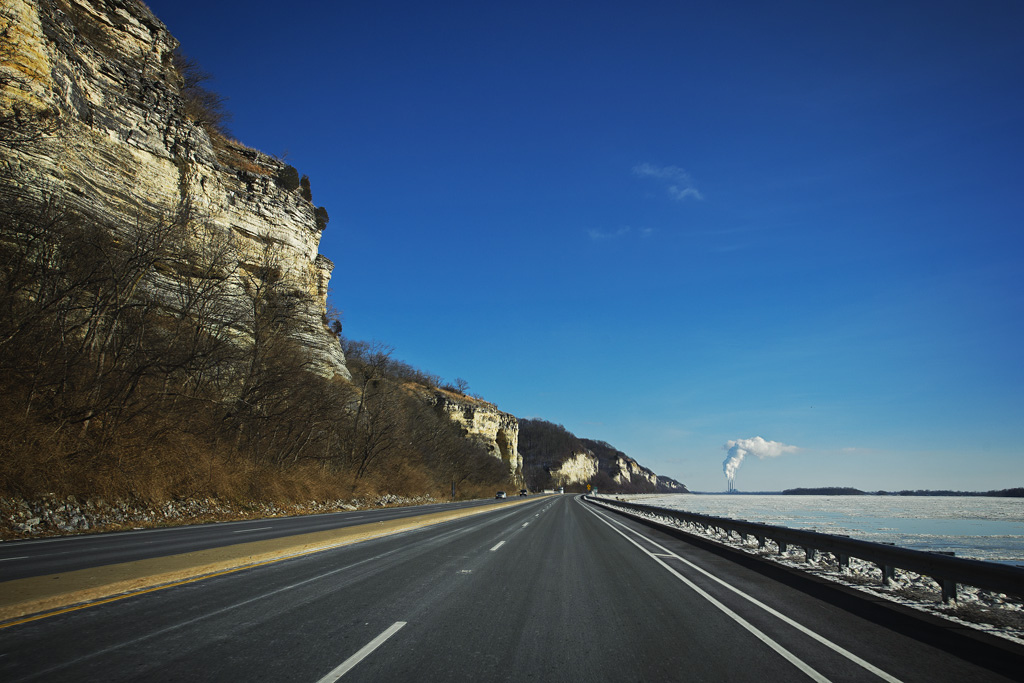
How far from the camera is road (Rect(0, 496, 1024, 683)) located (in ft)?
14.1

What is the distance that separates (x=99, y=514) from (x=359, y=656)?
1539 centimetres

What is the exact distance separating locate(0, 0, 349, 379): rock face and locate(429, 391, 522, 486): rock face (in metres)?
48.0

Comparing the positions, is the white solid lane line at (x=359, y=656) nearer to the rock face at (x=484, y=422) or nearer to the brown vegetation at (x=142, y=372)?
the brown vegetation at (x=142, y=372)

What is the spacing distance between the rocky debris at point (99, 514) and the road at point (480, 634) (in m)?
8.60

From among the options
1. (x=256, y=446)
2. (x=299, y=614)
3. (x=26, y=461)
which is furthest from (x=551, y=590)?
(x=256, y=446)

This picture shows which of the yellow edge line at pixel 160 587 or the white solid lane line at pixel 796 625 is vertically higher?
the white solid lane line at pixel 796 625

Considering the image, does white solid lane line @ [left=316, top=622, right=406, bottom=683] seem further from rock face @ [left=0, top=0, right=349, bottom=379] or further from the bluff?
the bluff

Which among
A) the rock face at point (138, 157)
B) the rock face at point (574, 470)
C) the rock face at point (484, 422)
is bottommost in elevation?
the rock face at point (574, 470)

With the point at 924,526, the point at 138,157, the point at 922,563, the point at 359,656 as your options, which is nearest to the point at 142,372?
the point at 138,157

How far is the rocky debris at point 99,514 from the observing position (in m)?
12.9

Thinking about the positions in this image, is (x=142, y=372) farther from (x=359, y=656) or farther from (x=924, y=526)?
(x=924, y=526)

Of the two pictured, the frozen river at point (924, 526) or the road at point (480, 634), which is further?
the frozen river at point (924, 526)

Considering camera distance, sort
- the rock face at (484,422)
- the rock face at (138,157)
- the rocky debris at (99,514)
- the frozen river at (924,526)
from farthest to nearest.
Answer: the rock face at (484,422) → the rock face at (138,157) → the frozen river at (924,526) → the rocky debris at (99,514)

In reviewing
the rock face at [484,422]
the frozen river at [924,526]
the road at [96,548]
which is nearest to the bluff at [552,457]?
the rock face at [484,422]
